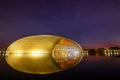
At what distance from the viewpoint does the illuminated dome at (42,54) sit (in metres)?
11.8

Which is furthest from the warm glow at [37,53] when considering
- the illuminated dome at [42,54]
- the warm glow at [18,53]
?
the warm glow at [18,53]

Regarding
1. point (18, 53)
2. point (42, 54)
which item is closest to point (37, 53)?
point (42, 54)

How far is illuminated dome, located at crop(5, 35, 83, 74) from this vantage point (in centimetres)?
1178

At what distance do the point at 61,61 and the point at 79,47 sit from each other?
199 centimetres

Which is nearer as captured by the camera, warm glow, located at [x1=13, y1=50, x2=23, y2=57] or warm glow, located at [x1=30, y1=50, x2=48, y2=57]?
warm glow, located at [x1=30, y1=50, x2=48, y2=57]

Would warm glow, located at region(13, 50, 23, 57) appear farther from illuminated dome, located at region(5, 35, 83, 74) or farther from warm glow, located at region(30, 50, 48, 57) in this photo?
warm glow, located at region(30, 50, 48, 57)

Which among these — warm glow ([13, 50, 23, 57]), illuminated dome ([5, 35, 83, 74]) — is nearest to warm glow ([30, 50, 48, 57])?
illuminated dome ([5, 35, 83, 74])

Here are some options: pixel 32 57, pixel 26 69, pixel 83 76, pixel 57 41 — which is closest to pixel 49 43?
pixel 57 41

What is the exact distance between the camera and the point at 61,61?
40.4 feet

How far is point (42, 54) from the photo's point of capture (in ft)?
38.7

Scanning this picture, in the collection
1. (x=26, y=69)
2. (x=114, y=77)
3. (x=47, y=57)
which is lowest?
(x=114, y=77)

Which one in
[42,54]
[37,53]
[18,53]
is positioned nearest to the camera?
[42,54]

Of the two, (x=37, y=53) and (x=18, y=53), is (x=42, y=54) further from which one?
(x=18, y=53)

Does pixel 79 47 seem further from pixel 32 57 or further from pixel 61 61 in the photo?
pixel 32 57
